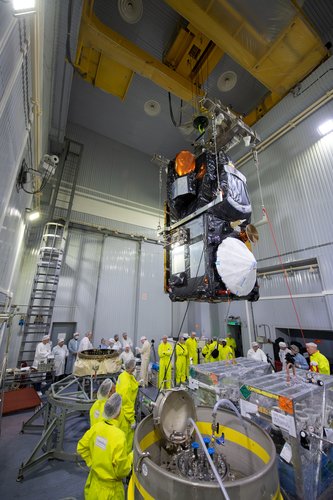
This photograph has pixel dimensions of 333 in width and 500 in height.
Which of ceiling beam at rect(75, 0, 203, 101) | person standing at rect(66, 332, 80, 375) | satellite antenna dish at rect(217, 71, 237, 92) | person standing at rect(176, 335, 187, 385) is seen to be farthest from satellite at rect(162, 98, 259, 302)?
satellite antenna dish at rect(217, 71, 237, 92)

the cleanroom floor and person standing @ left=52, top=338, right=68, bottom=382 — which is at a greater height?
person standing @ left=52, top=338, right=68, bottom=382

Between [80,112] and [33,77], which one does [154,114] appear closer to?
[80,112]

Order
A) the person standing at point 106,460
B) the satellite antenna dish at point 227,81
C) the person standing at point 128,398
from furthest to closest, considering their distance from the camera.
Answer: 1. the satellite antenna dish at point 227,81
2. the person standing at point 128,398
3. the person standing at point 106,460

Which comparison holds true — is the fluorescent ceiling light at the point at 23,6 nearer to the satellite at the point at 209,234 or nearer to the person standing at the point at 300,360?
A: the satellite at the point at 209,234

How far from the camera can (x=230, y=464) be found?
1.84 m

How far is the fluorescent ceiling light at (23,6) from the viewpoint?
1.54 metres

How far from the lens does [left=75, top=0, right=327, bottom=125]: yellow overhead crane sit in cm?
565

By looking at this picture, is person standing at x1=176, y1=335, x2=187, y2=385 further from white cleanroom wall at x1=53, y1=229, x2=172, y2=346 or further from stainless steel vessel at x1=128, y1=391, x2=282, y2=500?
stainless steel vessel at x1=128, y1=391, x2=282, y2=500

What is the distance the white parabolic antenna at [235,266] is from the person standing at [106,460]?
203 centimetres

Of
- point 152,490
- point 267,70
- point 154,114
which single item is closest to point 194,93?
point 267,70

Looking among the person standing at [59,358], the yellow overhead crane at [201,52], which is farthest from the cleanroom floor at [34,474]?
the yellow overhead crane at [201,52]

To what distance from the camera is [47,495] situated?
3107 mm

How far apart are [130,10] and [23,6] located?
7590 mm

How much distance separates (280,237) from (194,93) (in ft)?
20.1
